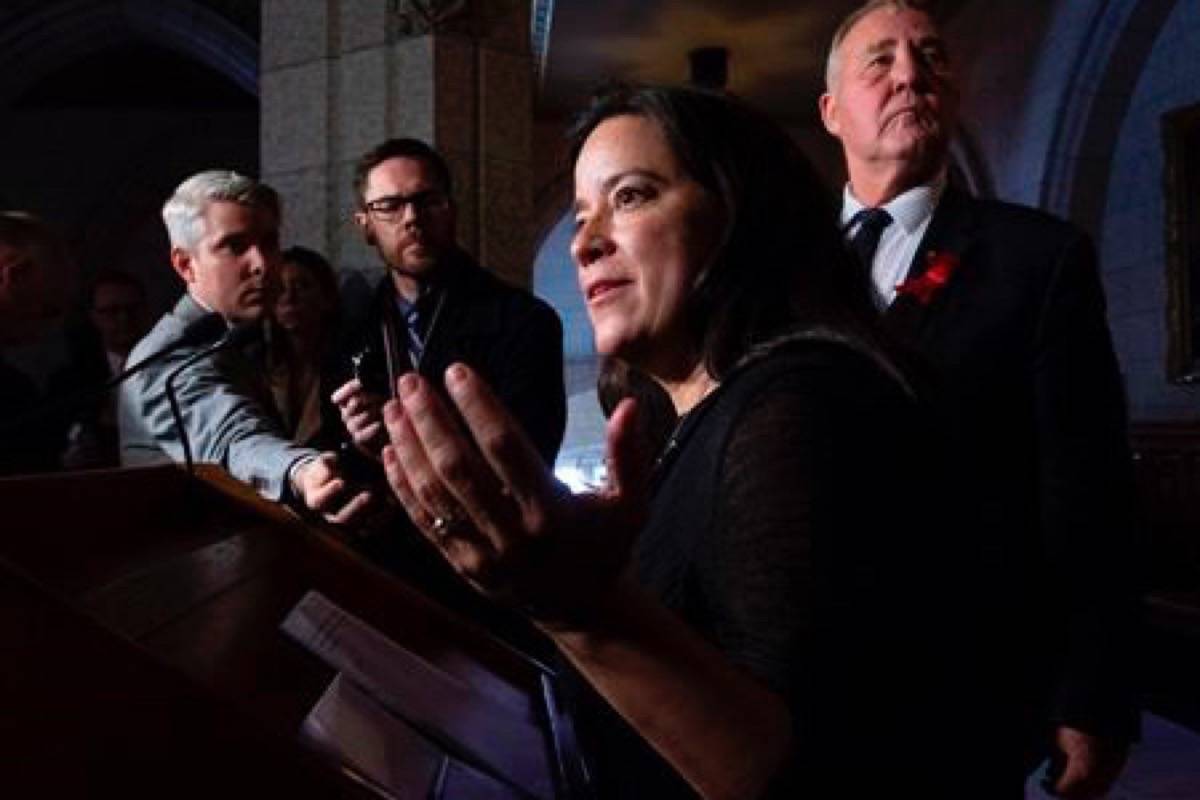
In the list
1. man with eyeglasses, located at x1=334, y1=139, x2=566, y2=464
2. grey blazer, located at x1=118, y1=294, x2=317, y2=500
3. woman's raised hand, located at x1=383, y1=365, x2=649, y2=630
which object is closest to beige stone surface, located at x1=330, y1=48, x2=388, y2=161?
man with eyeglasses, located at x1=334, y1=139, x2=566, y2=464

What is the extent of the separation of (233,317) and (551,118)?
9.32m

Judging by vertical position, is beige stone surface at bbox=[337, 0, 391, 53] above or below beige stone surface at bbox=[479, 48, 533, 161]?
above

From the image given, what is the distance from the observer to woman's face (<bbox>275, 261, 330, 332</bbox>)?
2.98 meters

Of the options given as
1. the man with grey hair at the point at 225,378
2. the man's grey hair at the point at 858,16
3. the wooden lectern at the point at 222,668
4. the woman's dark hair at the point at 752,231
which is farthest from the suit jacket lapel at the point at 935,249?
the man with grey hair at the point at 225,378

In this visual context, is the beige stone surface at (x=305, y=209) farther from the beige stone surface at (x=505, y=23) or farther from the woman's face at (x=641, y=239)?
the woman's face at (x=641, y=239)

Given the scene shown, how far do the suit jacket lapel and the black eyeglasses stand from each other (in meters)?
1.17

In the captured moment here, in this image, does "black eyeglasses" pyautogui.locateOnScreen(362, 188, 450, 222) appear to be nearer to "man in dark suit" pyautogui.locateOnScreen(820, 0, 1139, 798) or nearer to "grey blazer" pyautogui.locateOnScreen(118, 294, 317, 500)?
"grey blazer" pyautogui.locateOnScreen(118, 294, 317, 500)

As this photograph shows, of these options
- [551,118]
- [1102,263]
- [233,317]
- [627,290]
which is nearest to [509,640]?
[233,317]

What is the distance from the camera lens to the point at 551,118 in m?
11.3

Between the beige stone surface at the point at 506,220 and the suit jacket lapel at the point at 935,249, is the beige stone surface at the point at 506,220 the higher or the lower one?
the higher one

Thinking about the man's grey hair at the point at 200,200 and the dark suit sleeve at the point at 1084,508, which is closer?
the dark suit sleeve at the point at 1084,508

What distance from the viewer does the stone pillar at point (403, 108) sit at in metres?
3.69

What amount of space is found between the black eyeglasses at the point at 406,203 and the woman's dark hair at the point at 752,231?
1490 mm

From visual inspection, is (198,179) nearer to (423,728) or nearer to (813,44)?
(423,728)
